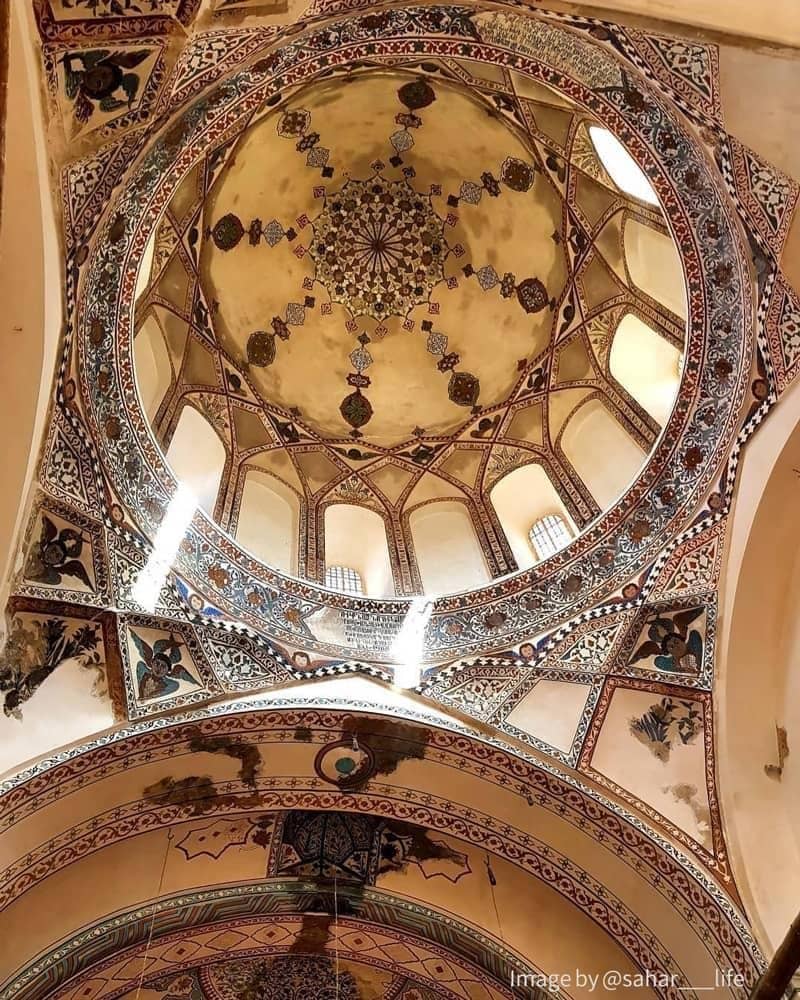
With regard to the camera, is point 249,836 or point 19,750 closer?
point 19,750

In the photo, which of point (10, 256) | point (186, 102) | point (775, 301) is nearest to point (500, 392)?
point (775, 301)

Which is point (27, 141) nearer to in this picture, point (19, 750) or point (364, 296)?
point (19, 750)

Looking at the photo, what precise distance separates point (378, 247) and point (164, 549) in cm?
554

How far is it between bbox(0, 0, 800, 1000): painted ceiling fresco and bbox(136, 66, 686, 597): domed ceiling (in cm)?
15

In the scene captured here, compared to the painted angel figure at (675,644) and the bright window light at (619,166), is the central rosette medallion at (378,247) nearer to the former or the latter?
the bright window light at (619,166)

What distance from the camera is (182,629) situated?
8.83 meters

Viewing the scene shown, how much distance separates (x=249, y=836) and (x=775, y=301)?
6.62 meters

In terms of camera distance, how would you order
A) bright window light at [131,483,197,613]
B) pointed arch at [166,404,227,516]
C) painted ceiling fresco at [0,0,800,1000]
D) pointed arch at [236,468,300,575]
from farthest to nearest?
1. pointed arch at [236,468,300,575]
2. pointed arch at [166,404,227,516]
3. bright window light at [131,483,197,613]
4. painted ceiling fresco at [0,0,800,1000]

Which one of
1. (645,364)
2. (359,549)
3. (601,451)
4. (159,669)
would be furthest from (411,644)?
(645,364)

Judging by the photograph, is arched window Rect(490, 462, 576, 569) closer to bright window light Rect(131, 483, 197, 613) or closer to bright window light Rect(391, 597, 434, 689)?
bright window light Rect(391, 597, 434, 689)

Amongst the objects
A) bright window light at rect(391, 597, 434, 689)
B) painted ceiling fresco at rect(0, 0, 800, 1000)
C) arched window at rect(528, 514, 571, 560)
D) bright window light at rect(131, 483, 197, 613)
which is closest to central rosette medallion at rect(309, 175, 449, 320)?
painted ceiling fresco at rect(0, 0, 800, 1000)

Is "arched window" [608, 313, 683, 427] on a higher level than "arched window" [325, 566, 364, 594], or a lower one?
higher

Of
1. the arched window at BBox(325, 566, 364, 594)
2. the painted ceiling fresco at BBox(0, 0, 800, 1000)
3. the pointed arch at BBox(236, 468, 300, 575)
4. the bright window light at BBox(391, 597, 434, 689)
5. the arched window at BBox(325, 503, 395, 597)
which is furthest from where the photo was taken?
the arched window at BBox(325, 503, 395, 597)

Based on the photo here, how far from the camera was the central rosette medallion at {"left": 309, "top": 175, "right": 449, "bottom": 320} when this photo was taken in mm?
12414
